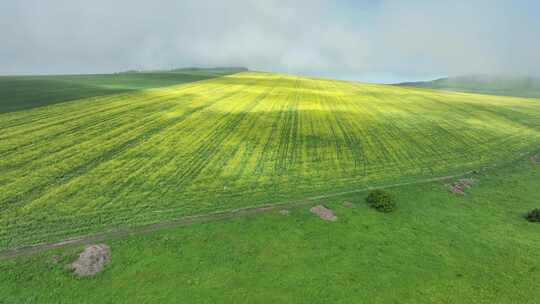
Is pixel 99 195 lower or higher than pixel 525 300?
higher

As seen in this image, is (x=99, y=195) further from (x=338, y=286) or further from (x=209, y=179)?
(x=338, y=286)

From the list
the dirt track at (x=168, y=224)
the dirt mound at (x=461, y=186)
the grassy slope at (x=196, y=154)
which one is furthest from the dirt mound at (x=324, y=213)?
the dirt mound at (x=461, y=186)

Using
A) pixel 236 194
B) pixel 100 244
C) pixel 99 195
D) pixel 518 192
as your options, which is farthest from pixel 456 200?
pixel 99 195

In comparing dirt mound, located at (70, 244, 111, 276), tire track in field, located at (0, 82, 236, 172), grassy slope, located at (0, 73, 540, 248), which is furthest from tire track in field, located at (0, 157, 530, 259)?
tire track in field, located at (0, 82, 236, 172)

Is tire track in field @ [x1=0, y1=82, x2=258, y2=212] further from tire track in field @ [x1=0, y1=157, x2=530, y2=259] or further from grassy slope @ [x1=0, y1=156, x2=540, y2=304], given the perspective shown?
grassy slope @ [x1=0, y1=156, x2=540, y2=304]

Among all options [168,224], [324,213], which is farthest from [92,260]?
[324,213]

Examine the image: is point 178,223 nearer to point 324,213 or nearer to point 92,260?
point 92,260
